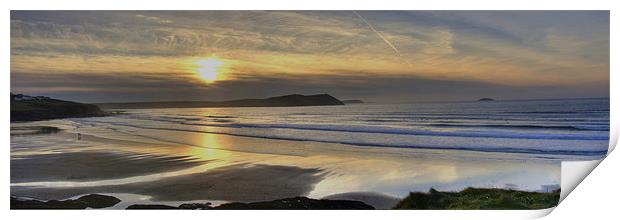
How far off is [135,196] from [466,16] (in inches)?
135

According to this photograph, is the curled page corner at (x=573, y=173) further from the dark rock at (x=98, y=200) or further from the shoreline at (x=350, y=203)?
the dark rock at (x=98, y=200)

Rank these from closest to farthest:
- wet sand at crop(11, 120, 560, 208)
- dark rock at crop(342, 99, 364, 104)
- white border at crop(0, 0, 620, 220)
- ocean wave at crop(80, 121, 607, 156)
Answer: white border at crop(0, 0, 620, 220) → wet sand at crop(11, 120, 560, 208) → ocean wave at crop(80, 121, 607, 156) → dark rock at crop(342, 99, 364, 104)

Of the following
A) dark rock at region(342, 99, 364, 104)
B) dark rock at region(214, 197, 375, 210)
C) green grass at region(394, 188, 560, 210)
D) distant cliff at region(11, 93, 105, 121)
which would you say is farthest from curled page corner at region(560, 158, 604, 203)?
distant cliff at region(11, 93, 105, 121)

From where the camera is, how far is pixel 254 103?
5.86m

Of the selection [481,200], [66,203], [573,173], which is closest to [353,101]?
[481,200]

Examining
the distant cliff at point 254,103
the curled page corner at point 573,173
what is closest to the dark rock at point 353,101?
the distant cliff at point 254,103

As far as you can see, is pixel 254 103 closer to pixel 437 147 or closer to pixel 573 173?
pixel 437 147

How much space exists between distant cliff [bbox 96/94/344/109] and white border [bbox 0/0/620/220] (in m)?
1.01

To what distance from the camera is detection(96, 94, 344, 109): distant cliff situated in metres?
5.66

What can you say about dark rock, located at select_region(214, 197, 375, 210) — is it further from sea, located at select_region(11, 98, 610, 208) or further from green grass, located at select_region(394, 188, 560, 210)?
green grass, located at select_region(394, 188, 560, 210)

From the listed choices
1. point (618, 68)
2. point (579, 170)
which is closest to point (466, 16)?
point (618, 68)

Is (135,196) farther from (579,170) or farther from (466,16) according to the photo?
→ (579,170)
